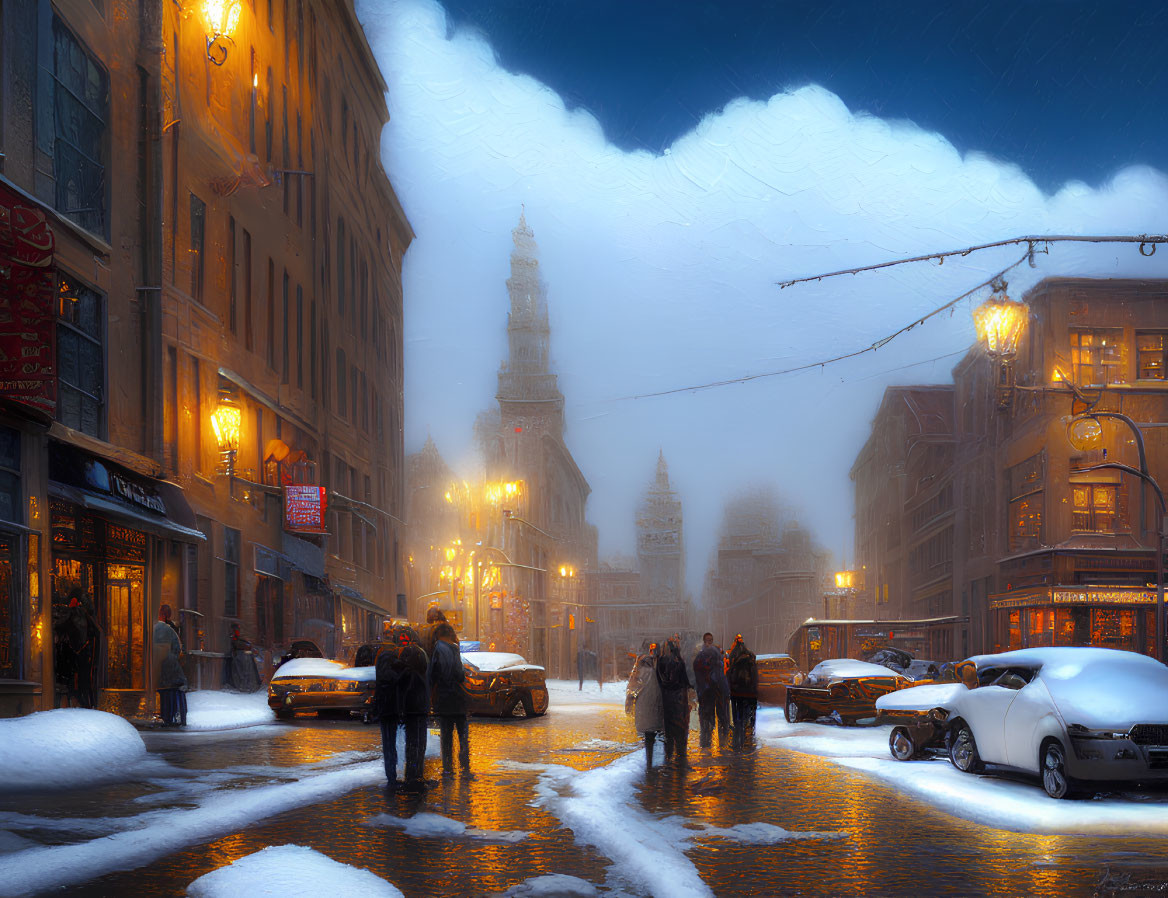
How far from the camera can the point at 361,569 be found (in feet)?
163

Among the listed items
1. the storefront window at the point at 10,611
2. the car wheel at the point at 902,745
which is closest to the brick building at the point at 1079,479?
the car wheel at the point at 902,745

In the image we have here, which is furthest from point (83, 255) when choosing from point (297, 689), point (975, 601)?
point (975, 601)

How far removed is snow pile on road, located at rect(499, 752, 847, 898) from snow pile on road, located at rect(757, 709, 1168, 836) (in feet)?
7.10

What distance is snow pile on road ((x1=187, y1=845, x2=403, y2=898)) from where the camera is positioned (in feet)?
24.6

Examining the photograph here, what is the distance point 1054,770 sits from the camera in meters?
12.9

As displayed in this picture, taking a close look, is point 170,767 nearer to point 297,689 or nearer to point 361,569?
point 297,689

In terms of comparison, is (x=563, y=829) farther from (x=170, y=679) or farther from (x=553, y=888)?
(x=170, y=679)

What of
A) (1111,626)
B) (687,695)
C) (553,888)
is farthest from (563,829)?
(1111,626)

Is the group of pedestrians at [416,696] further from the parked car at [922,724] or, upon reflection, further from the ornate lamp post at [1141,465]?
the ornate lamp post at [1141,465]

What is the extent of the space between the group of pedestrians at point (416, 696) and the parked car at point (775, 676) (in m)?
18.9

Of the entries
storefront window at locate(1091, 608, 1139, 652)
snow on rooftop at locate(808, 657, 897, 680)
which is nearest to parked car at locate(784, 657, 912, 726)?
snow on rooftop at locate(808, 657, 897, 680)

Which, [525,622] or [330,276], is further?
[525,622]

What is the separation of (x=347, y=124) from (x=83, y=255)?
29392 mm

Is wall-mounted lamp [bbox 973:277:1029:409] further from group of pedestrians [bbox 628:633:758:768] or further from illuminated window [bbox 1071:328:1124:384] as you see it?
illuminated window [bbox 1071:328:1124:384]
